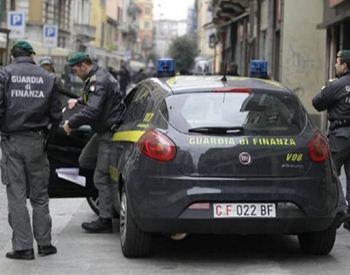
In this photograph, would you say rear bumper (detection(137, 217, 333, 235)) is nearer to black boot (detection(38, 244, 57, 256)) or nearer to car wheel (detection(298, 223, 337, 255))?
car wheel (detection(298, 223, 337, 255))

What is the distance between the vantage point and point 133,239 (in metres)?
6.54

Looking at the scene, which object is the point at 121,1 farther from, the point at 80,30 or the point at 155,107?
the point at 155,107

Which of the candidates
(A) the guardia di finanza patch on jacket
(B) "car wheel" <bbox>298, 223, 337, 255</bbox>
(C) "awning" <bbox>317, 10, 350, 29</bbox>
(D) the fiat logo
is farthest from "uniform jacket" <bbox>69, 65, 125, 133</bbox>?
(C) "awning" <bbox>317, 10, 350, 29</bbox>

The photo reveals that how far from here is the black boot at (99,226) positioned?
25.5 feet

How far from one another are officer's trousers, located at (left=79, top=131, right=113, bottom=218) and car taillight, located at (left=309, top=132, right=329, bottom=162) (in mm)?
2066

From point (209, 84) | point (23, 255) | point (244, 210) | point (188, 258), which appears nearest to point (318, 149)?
point (244, 210)

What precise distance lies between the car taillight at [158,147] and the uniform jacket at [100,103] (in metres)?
1.10

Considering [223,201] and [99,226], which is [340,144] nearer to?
[223,201]

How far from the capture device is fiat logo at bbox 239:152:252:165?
623 centimetres

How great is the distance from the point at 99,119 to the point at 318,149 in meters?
2.18

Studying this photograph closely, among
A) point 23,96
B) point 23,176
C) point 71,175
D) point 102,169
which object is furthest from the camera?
point 71,175

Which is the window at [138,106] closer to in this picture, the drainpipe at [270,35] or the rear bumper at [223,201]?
the rear bumper at [223,201]

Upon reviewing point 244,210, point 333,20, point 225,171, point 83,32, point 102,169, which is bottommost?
point 244,210

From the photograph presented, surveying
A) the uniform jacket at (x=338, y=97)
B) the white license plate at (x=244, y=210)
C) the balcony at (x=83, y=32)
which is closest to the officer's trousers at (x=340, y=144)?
the uniform jacket at (x=338, y=97)
